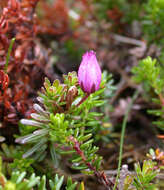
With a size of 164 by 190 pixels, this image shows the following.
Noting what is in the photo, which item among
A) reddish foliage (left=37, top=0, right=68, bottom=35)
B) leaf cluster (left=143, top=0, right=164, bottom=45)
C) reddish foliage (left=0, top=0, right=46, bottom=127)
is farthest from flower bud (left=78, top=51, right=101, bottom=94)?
reddish foliage (left=37, top=0, right=68, bottom=35)

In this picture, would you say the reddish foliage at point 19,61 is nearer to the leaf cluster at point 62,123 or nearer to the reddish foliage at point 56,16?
the leaf cluster at point 62,123

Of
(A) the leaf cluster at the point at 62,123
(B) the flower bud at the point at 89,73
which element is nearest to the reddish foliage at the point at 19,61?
(A) the leaf cluster at the point at 62,123

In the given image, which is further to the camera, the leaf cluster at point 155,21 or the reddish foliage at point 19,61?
the leaf cluster at point 155,21

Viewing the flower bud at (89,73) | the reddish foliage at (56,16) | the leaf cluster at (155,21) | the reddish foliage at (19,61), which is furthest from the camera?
the reddish foliage at (56,16)

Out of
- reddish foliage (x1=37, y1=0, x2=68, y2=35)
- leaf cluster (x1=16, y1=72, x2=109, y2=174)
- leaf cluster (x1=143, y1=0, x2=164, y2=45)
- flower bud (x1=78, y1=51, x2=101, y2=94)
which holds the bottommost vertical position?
leaf cluster (x1=16, y1=72, x2=109, y2=174)

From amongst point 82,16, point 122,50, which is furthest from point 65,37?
point 122,50

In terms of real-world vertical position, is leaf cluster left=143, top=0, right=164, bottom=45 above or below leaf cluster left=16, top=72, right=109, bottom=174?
above

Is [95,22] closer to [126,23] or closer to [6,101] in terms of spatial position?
[126,23]

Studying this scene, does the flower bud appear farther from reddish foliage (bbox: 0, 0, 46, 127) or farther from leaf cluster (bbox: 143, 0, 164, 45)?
leaf cluster (bbox: 143, 0, 164, 45)

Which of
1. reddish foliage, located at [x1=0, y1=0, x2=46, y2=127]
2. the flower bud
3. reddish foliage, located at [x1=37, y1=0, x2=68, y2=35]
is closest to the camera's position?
the flower bud
